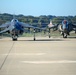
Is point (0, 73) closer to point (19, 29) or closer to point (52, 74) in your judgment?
point (52, 74)

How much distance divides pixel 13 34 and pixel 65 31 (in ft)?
41.7

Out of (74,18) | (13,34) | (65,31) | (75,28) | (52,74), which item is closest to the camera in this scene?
(52,74)

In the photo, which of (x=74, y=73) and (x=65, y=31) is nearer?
(x=74, y=73)

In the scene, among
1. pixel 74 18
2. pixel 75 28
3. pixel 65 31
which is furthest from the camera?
pixel 74 18

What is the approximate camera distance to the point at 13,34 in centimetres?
3403

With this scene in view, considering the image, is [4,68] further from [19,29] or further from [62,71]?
[19,29]

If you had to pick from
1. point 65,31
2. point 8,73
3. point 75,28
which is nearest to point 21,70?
point 8,73

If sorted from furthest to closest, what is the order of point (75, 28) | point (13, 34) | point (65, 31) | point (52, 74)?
1. point (75, 28)
2. point (65, 31)
3. point (13, 34)
4. point (52, 74)

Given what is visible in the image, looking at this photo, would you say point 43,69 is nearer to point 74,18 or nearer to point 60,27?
point 60,27

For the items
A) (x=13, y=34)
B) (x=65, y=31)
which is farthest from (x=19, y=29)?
(x=65, y=31)

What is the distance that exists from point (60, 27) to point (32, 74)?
3783 cm

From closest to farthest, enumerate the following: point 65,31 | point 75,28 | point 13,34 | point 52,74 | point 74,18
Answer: point 52,74, point 13,34, point 65,31, point 75,28, point 74,18

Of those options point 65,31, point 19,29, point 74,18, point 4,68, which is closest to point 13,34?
point 19,29

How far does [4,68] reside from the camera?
1036cm
